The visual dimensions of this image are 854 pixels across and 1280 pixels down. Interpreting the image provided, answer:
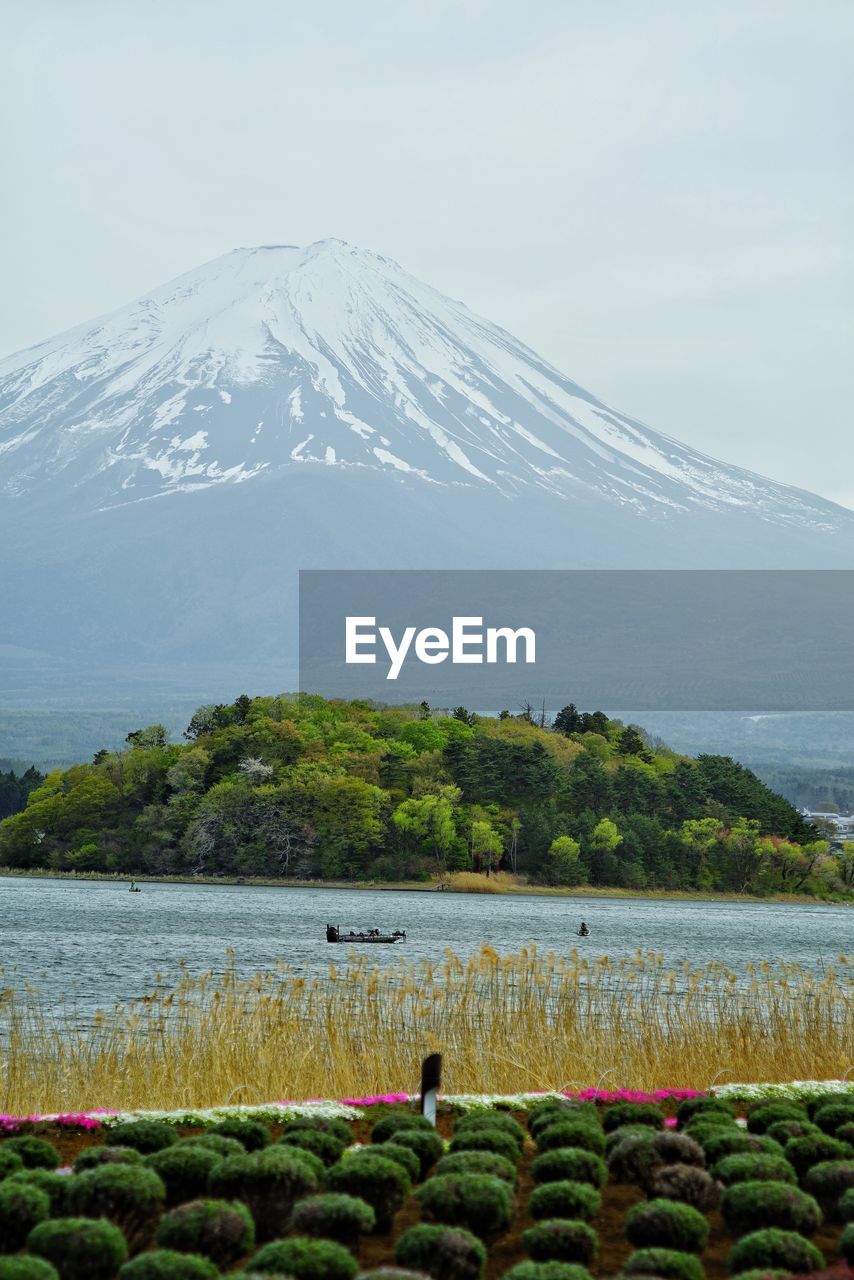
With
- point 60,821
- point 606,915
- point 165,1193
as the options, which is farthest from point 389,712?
point 165,1193

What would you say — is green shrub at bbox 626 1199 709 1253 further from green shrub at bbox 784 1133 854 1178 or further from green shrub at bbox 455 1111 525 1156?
green shrub at bbox 455 1111 525 1156

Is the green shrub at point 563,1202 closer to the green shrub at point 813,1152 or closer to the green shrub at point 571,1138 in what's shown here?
the green shrub at point 571,1138

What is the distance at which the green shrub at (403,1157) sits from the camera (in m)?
9.09

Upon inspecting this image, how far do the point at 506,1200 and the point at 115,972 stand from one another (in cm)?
3481

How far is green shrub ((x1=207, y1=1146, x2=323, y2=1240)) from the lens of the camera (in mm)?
8203

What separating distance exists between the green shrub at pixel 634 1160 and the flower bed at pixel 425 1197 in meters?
0.01

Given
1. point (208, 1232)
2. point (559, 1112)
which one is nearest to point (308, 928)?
point (559, 1112)

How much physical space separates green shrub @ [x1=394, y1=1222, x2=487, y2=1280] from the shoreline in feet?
313

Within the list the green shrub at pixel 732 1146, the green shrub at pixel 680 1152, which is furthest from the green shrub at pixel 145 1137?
the green shrub at pixel 732 1146

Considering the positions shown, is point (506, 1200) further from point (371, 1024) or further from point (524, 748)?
point (524, 748)

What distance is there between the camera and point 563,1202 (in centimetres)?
834

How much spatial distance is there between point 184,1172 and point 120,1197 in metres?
0.74

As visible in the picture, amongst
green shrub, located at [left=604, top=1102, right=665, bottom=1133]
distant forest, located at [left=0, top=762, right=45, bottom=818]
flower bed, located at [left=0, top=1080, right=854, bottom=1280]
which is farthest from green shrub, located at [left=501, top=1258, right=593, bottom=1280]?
distant forest, located at [left=0, top=762, right=45, bottom=818]

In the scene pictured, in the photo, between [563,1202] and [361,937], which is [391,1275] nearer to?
[563,1202]
